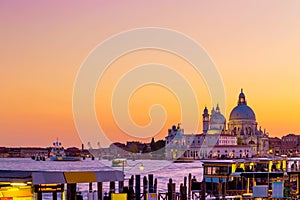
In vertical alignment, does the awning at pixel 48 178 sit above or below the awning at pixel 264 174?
above

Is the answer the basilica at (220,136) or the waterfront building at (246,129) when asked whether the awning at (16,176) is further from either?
the waterfront building at (246,129)

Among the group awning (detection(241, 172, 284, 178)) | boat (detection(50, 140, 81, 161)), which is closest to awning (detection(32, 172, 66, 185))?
awning (detection(241, 172, 284, 178))

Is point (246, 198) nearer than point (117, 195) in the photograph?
No

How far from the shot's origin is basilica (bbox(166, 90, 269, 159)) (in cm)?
16025

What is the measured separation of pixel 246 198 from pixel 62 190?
10.7m

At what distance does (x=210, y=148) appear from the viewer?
525 ft

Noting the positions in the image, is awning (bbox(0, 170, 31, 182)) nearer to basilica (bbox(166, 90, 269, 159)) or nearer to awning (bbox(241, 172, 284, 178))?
awning (bbox(241, 172, 284, 178))

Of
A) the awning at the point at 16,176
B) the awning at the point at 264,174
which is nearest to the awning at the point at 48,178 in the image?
Result: the awning at the point at 16,176

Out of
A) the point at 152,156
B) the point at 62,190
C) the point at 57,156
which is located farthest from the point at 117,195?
the point at 152,156

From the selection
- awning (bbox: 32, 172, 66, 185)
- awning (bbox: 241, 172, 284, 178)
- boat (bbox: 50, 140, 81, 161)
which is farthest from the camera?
boat (bbox: 50, 140, 81, 161)

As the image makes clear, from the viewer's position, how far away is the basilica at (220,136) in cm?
16025

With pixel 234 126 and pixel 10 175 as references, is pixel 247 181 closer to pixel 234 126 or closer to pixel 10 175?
pixel 10 175

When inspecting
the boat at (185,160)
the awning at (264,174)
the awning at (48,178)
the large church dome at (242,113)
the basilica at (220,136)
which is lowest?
the awning at (264,174)

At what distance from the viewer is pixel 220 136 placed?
156625mm
